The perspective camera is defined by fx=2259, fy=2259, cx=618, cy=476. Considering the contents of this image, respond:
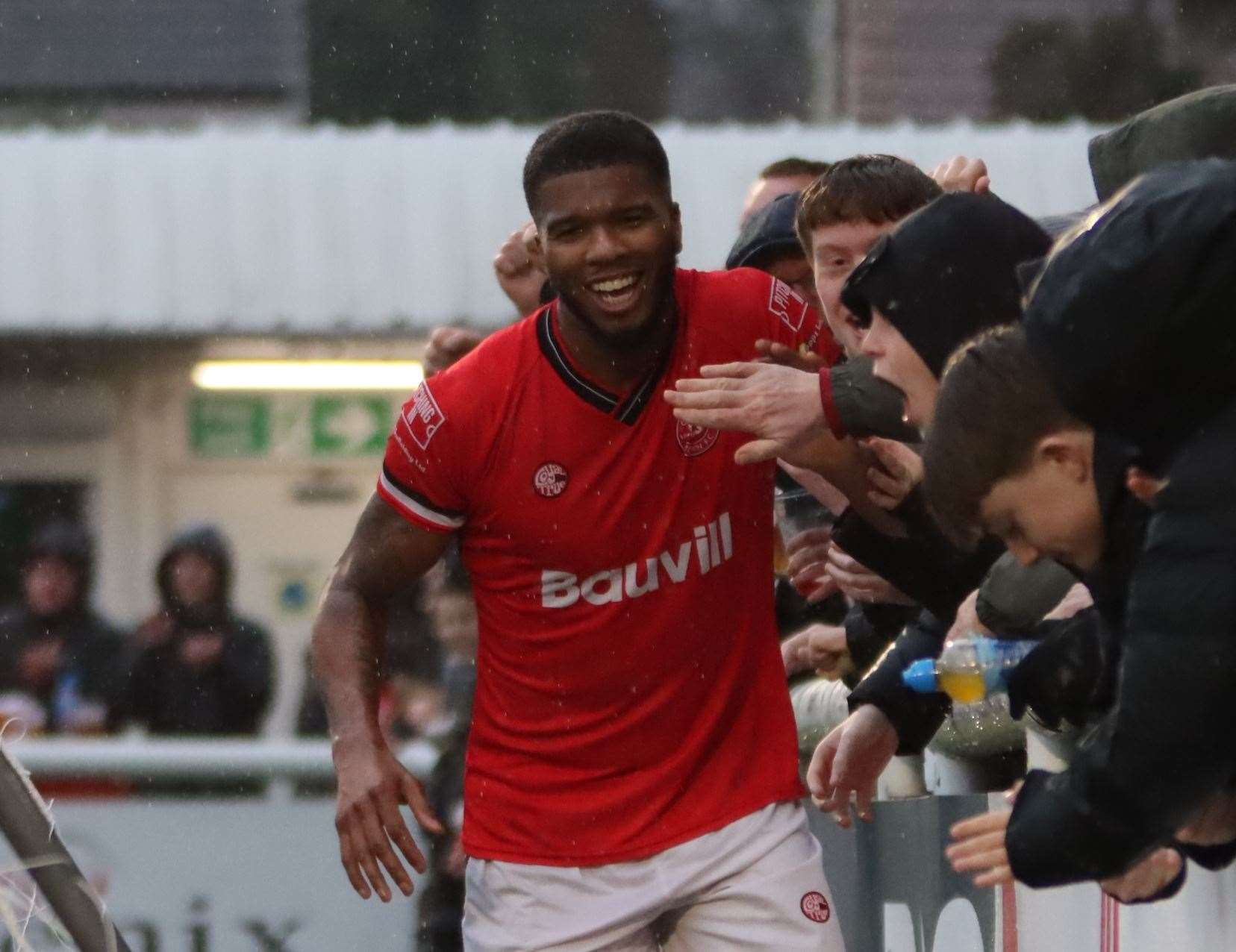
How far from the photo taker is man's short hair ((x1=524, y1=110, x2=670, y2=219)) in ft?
13.7

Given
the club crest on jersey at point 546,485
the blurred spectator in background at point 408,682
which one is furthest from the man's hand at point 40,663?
the club crest on jersey at point 546,485

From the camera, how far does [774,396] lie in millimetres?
3719

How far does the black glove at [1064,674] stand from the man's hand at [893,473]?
0.71 m

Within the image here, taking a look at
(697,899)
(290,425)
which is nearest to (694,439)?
(697,899)

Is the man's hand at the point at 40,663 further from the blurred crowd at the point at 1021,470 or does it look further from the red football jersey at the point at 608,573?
the red football jersey at the point at 608,573

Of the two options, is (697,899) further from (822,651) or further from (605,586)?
(822,651)

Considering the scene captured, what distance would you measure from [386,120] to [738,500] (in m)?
14.1

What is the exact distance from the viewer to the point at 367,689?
4.19 meters

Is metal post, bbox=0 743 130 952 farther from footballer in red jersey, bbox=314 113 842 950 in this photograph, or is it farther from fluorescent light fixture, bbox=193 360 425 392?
fluorescent light fixture, bbox=193 360 425 392

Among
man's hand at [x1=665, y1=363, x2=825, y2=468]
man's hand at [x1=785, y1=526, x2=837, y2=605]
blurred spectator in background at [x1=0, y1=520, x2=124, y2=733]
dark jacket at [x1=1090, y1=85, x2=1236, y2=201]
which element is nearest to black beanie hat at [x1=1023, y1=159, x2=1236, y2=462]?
dark jacket at [x1=1090, y1=85, x2=1236, y2=201]

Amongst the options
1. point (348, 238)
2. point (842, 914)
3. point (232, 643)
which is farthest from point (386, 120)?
point (842, 914)

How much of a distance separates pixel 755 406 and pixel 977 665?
552 millimetres

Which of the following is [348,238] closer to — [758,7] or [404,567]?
[758,7]

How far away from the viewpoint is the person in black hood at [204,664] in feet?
30.7
